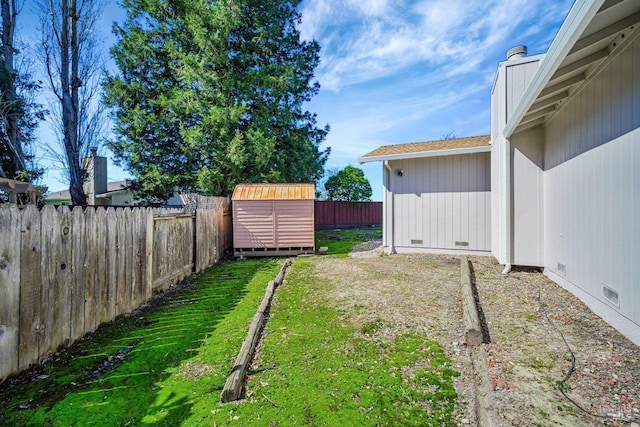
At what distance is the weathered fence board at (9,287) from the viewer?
2.51m

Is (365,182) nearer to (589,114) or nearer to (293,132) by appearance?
(293,132)

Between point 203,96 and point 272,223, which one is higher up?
point 203,96

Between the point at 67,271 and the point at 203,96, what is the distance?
1166 centimetres

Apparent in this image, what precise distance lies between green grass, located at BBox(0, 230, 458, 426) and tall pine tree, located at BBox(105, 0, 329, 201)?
9.96 meters

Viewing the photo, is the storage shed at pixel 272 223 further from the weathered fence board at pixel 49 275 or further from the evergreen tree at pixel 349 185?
the evergreen tree at pixel 349 185

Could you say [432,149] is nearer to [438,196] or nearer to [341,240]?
[438,196]

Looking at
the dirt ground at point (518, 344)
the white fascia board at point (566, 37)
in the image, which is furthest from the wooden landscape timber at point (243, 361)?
the white fascia board at point (566, 37)

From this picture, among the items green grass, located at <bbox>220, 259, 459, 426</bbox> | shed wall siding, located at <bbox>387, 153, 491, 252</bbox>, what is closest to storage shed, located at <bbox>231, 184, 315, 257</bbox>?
shed wall siding, located at <bbox>387, 153, 491, 252</bbox>

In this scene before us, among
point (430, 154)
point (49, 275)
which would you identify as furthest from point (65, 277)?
point (430, 154)

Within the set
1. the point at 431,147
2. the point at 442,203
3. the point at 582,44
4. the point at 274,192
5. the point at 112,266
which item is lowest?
the point at 112,266

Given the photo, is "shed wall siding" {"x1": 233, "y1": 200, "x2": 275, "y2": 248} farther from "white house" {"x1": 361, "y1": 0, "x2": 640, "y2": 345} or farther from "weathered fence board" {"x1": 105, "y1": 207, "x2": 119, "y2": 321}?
"white house" {"x1": 361, "y1": 0, "x2": 640, "y2": 345}

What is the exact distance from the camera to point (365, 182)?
21156mm

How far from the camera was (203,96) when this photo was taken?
13047mm

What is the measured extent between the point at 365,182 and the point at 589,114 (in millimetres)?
17160
